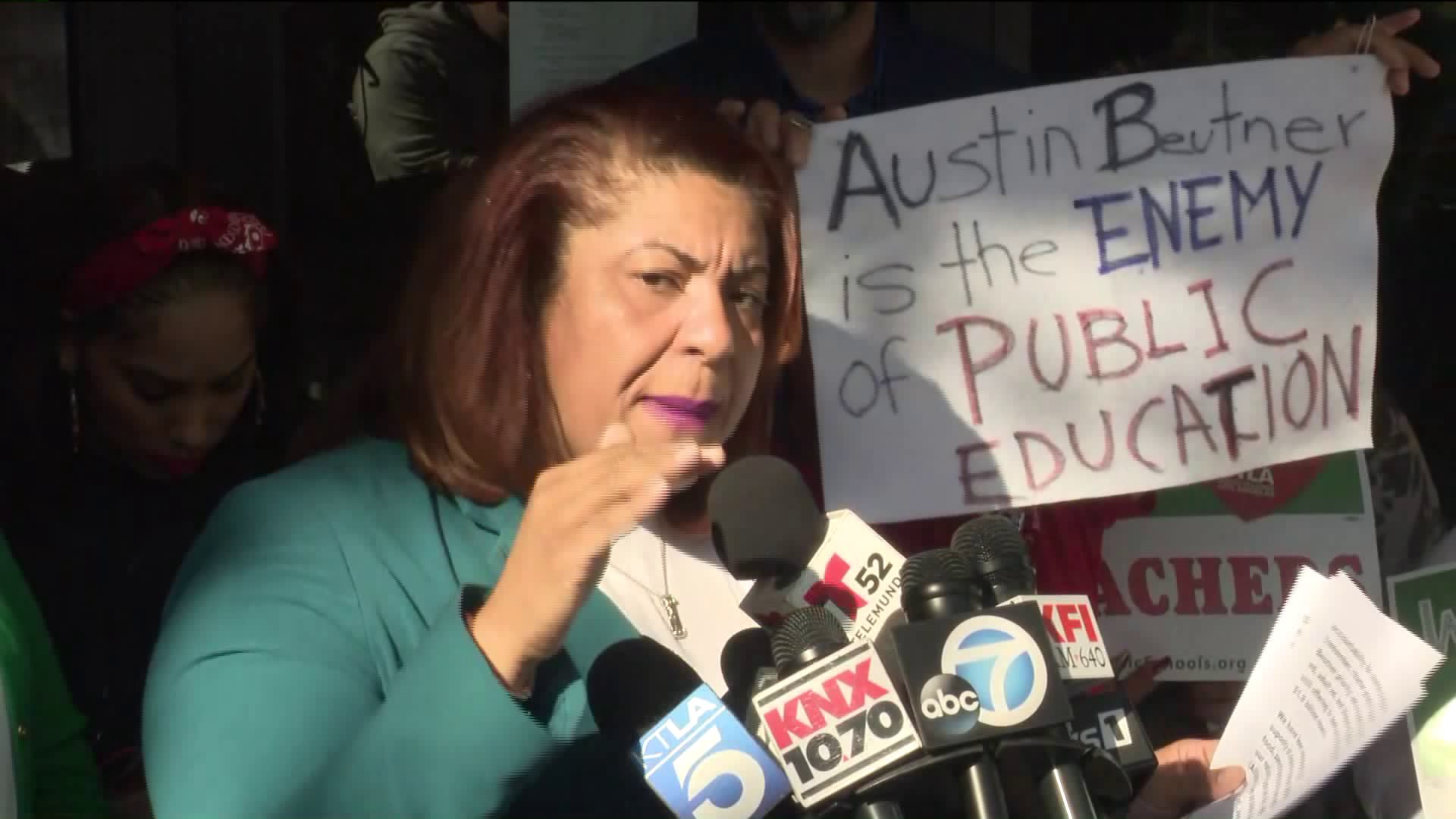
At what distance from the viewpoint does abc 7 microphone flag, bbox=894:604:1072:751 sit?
3.98 ft

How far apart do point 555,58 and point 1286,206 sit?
120cm

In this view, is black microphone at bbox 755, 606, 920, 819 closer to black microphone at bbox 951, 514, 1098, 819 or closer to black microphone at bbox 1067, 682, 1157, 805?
black microphone at bbox 951, 514, 1098, 819

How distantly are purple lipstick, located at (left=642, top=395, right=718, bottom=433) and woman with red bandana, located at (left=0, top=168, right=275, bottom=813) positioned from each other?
776mm

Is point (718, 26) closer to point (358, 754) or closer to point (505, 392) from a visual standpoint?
point (505, 392)

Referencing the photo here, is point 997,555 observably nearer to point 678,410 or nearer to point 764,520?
point 764,520

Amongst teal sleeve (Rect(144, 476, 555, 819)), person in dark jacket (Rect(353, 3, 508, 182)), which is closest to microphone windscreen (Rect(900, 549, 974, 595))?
teal sleeve (Rect(144, 476, 555, 819))

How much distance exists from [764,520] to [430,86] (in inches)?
55.8

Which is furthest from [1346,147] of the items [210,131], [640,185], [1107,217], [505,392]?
[210,131]

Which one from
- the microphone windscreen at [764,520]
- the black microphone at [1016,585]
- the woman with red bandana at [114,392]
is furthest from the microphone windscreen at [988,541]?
the woman with red bandana at [114,392]

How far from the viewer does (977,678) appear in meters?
1.22

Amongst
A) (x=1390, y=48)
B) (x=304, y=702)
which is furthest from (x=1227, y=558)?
(x=304, y=702)

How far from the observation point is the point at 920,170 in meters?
2.00

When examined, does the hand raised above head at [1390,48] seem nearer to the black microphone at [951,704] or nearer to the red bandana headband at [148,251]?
the black microphone at [951,704]

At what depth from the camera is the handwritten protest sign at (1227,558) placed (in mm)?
2152
